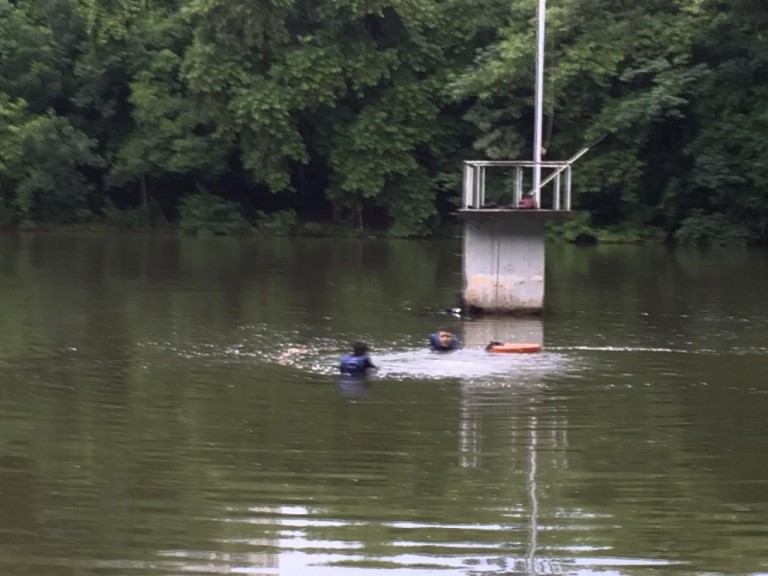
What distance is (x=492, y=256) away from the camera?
2614cm

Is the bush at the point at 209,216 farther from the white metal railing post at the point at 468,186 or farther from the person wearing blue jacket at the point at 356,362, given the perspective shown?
the person wearing blue jacket at the point at 356,362

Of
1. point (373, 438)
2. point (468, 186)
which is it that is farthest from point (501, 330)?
point (373, 438)

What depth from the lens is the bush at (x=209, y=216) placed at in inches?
2212

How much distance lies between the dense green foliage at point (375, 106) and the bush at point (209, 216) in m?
0.11

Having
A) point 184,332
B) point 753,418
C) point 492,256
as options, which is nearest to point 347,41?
point 492,256

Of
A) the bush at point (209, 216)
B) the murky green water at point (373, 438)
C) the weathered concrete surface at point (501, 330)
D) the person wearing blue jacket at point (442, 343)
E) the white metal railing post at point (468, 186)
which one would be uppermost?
the white metal railing post at point (468, 186)

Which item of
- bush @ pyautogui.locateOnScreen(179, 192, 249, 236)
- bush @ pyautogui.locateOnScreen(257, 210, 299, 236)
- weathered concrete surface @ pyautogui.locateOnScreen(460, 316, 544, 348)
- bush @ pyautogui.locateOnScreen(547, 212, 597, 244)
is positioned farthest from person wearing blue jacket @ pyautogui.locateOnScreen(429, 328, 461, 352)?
bush @ pyautogui.locateOnScreen(179, 192, 249, 236)

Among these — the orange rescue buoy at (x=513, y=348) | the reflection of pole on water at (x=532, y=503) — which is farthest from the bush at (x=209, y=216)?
the reflection of pole on water at (x=532, y=503)

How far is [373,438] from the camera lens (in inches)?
555

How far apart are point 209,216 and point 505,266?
106ft

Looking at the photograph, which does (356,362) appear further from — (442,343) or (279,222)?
(279,222)

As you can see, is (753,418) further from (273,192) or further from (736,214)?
(273,192)

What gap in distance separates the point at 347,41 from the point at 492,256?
29.6 metres

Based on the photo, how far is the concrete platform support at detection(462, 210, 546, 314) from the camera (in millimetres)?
25953
